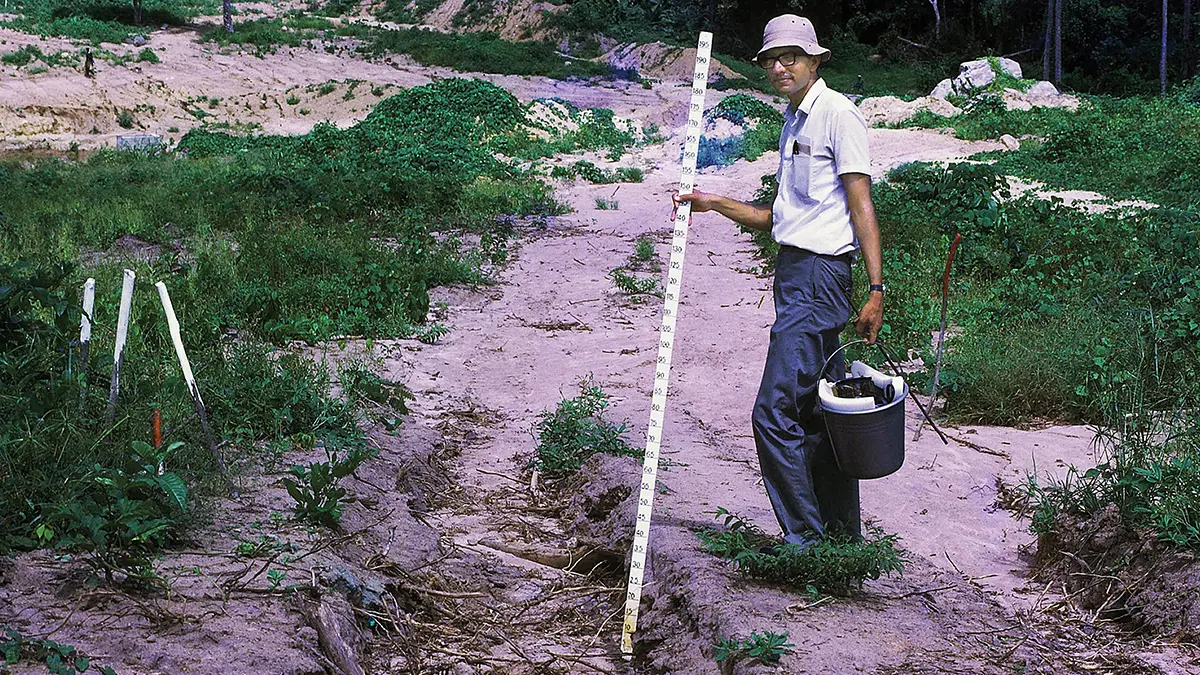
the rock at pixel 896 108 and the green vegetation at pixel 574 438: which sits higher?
the rock at pixel 896 108

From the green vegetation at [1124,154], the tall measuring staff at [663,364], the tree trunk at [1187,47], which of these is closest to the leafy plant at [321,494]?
the tall measuring staff at [663,364]

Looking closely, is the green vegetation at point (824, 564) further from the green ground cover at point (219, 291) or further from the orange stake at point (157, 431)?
the orange stake at point (157, 431)

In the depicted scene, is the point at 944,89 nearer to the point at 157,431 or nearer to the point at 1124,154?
the point at 1124,154

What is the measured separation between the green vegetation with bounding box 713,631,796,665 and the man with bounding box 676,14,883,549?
0.57m

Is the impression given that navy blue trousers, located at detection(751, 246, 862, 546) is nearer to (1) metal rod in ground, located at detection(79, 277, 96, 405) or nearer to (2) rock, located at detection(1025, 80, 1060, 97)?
(1) metal rod in ground, located at detection(79, 277, 96, 405)

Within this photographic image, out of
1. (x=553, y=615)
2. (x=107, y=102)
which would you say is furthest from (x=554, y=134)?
(x=553, y=615)

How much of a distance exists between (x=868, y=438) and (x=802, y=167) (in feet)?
3.32

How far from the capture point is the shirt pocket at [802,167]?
162 inches

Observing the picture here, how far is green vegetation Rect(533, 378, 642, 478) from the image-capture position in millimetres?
6039

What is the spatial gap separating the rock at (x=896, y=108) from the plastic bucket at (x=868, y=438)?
20932mm

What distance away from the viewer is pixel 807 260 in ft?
13.5

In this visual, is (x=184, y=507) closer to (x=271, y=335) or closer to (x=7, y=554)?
(x=7, y=554)

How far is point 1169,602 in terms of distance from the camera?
4.00 m

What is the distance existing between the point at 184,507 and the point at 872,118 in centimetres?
2242
